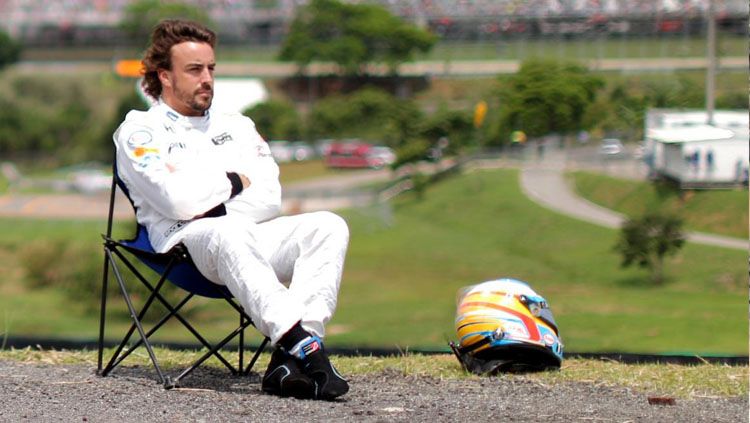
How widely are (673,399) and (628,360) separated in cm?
125

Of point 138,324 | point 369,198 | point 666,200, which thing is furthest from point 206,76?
point 369,198

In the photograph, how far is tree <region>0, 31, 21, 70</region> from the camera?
243 ft

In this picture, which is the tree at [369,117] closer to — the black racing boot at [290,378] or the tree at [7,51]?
the tree at [7,51]

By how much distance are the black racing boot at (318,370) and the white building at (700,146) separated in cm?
3022

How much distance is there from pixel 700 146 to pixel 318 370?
116 ft

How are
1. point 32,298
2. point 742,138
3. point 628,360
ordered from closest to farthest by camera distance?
point 628,360, point 742,138, point 32,298

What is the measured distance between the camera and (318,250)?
4137 mm

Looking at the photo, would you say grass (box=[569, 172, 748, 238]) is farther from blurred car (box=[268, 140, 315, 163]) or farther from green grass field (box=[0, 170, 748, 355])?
blurred car (box=[268, 140, 315, 163])

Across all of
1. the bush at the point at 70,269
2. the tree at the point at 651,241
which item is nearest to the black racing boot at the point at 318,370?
the bush at the point at 70,269

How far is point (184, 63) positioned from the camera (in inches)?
175

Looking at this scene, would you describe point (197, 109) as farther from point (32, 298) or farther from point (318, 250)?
point (32, 298)

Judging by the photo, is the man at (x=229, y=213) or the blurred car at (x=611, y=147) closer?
the man at (x=229, y=213)

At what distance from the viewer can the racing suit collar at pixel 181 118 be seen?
440 cm

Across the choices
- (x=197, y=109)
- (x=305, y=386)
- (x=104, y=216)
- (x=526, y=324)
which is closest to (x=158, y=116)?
(x=197, y=109)
